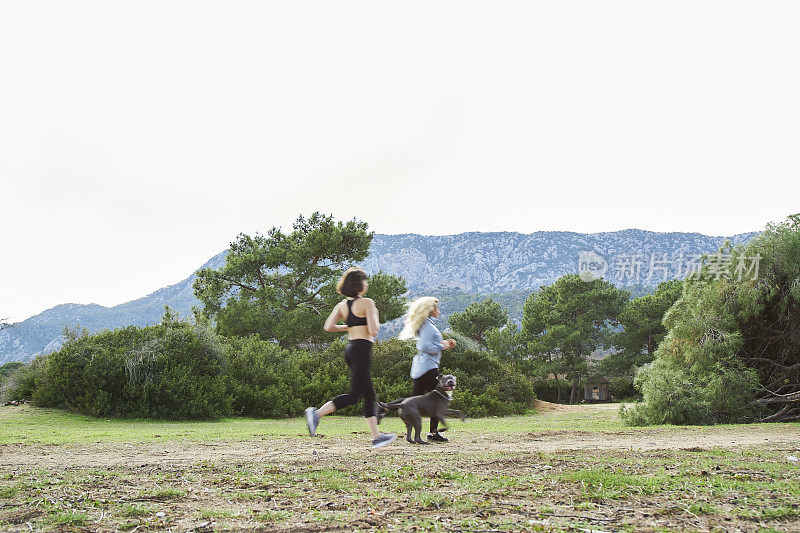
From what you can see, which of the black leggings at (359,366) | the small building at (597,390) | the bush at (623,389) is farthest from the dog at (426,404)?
the small building at (597,390)

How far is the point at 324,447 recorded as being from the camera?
8.44 metres

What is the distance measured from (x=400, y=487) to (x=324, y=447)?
11.9 ft

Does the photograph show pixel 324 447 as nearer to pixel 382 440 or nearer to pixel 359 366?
pixel 382 440

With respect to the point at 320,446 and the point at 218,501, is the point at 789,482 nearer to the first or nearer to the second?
the point at 218,501

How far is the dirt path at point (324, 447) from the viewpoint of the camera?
718cm

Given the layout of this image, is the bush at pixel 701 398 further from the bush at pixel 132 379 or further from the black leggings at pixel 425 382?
the bush at pixel 132 379

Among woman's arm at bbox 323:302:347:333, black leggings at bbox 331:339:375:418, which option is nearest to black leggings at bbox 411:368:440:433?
black leggings at bbox 331:339:375:418

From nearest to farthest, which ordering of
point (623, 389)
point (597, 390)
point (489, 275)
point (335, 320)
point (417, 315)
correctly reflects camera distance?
1. point (335, 320)
2. point (417, 315)
3. point (623, 389)
4. point (597, 390)
5. point (489, 275)

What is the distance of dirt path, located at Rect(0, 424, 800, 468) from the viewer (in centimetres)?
718

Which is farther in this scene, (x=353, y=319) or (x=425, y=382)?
(x=425, y=382)

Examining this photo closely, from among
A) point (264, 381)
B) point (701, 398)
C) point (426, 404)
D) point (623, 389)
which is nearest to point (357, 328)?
point (426, 404)

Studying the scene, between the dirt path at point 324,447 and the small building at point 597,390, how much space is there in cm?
3993

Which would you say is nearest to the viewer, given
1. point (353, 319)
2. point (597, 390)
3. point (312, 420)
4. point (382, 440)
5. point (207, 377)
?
point (353, 319)

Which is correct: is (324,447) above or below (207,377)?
below
